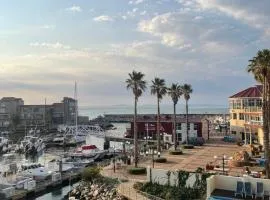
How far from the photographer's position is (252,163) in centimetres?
4653

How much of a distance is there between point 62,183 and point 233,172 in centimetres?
2690

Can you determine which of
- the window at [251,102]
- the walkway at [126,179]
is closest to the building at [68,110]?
the window at [251,102]

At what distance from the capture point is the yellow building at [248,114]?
219 feet

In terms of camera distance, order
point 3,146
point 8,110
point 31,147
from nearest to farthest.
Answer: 1. point 31,147
2. point 3,146
3. point 8,110

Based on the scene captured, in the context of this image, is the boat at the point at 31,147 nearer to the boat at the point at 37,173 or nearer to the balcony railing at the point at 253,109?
the boat at the point at 37,173

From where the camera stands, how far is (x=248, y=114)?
70250mm

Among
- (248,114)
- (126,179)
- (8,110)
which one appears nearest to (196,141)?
(248,114)

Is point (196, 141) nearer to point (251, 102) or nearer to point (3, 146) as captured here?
point (251, 102)

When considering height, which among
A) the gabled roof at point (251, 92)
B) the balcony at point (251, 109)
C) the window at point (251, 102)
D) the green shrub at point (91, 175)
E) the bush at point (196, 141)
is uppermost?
the gabled roof at point (251, 92)

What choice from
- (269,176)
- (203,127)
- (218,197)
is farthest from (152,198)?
(203,127)

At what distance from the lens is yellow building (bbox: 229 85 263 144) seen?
66.7m

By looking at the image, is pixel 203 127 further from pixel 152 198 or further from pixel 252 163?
pixel 152 198

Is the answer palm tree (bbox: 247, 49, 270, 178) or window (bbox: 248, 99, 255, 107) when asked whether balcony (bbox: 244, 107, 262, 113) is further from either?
palm tree (bbox: 247, 49, 270, 178)

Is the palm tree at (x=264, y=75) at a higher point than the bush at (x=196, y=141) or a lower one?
higher
